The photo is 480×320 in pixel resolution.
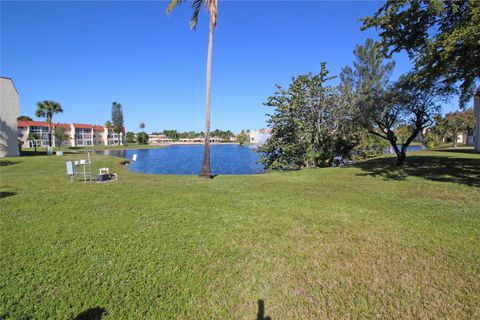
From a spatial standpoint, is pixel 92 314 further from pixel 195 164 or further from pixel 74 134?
pixel 74 134

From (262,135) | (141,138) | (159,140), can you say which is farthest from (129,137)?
(262,135)

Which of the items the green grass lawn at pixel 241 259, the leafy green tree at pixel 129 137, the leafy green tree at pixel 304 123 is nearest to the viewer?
the green grass lawn at pixel 241 259

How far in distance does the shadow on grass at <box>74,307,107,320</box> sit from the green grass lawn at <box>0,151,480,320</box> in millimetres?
11

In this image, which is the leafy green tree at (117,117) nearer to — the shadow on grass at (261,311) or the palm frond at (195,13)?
the palm frond at (195,13)

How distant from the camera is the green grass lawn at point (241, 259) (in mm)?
3000

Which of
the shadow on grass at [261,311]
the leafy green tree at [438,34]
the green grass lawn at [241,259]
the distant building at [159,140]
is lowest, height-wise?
the shadow on grass at [261,311]

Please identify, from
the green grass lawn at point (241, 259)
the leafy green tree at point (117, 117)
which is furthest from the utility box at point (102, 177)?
the leafy green tree at point (117, 117)

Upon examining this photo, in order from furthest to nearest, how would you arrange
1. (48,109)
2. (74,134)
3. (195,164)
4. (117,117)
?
1. (117,117)
2. (74,134)
3. (48,109)
4. (195,164)

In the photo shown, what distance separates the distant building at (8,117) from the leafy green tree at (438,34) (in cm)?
3517

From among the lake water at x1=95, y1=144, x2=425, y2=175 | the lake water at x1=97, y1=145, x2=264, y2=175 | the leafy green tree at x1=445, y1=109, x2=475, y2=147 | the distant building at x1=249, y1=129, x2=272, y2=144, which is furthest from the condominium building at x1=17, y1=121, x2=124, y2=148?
the leafy green tree at x1=445, y1=109, x2=475, y2=147

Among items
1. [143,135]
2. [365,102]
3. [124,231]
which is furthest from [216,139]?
[124,231]

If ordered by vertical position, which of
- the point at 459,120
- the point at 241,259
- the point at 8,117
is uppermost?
the point at 459,120

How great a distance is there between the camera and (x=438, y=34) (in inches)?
363

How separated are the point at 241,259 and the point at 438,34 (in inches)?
414
